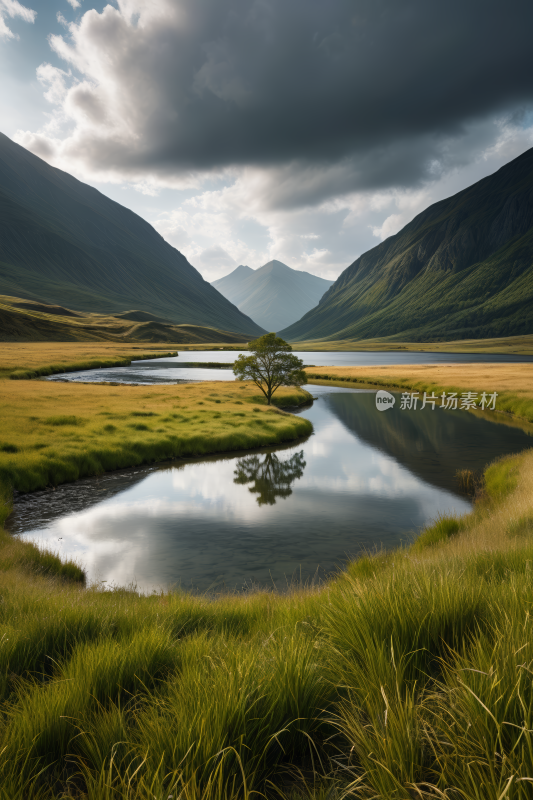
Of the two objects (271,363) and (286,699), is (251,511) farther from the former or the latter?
(271,363)

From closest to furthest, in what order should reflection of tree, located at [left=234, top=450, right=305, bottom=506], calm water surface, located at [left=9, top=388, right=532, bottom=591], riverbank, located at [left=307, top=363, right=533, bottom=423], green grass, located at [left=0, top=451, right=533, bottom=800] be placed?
green grass, located at [left=0, top=451, right=533, bottom=800] → calm water surface, located at [left=9, top=388, right=532, bottom=591] → reflection of tree, located at [left=234, top=450, right=305, bottom=506] → riverbank, located at [left=307, top=363, right=533, bottom=423]

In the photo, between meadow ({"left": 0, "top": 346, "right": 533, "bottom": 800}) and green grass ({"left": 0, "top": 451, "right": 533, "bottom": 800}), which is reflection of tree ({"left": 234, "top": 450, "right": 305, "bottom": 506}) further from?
green grass ({"left": 0, "top": 451, "right": 533, "bottom": 800})

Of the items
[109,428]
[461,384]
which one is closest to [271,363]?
[109,428]

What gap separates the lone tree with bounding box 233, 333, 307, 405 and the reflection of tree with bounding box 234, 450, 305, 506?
70.6 feet

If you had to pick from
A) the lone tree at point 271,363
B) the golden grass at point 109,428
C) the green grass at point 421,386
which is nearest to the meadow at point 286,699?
the golden grass at point 109,428

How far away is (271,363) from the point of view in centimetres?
5572

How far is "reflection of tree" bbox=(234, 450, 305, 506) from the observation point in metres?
25.4

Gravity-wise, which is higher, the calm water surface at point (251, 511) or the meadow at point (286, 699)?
the meadow at point (286, 699)

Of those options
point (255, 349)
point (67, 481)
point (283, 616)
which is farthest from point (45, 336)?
point (283, 616)

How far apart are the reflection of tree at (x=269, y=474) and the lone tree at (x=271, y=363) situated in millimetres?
21507

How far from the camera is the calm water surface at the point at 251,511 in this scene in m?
16.4

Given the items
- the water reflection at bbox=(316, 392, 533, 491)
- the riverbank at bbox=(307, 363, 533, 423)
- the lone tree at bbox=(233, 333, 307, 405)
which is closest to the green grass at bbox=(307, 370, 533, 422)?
the riverbank at bbox=(307, 363, 533, 423)

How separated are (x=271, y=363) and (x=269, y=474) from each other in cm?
2826

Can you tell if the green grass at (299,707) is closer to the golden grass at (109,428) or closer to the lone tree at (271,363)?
the golden grass at (109,428)
